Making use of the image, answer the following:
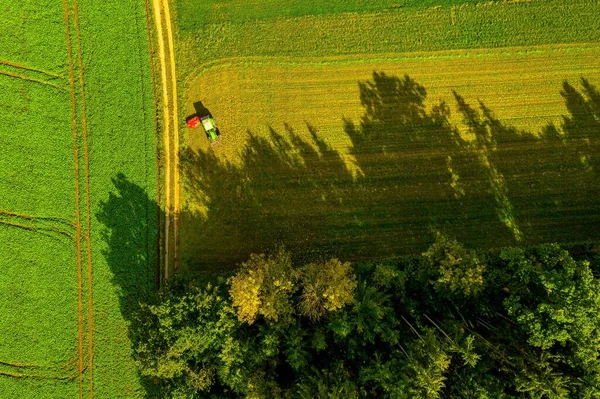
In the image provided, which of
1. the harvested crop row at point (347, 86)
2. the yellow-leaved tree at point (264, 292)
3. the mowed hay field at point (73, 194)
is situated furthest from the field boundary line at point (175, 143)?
the yellow-leaved tree at point (264, 292)

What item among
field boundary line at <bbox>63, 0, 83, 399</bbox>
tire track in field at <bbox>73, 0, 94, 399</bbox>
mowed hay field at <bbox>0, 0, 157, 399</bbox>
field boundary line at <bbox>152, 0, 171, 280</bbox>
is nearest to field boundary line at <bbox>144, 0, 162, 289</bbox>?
mowed hay field at <bbox>0, 0, 157, 399</bbox>

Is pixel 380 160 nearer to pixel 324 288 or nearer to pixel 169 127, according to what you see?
pixel 324 288

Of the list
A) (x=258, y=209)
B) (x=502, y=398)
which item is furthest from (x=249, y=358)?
(x=502, y=398)

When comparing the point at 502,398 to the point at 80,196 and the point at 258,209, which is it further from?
the point at 80,196

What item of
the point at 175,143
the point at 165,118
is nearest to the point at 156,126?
the point at 165,118

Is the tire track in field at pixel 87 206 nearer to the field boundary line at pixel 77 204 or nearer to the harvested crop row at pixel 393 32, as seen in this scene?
the field boundary line at pixel 77 204
